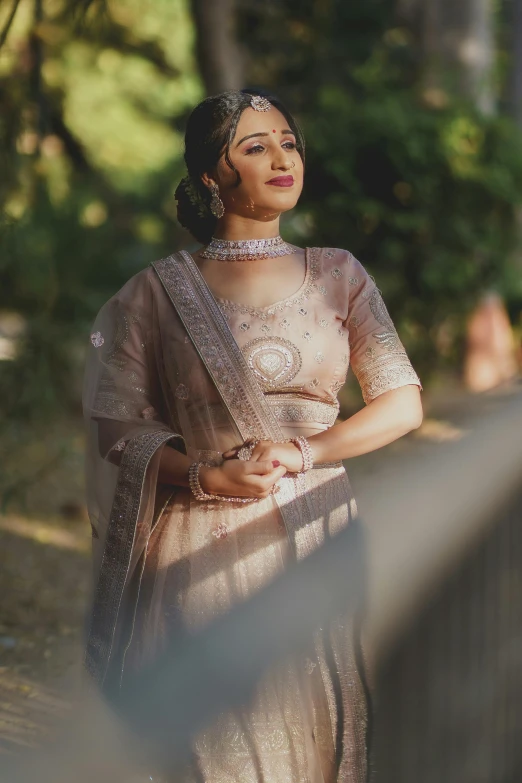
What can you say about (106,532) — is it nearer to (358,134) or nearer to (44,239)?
(44,239)

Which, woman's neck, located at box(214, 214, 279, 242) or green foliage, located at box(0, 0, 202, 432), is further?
green foliage, located at box(0, 0, 202, 432)

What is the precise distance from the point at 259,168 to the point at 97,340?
45 cm

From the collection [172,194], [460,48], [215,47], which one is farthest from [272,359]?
[460,48]

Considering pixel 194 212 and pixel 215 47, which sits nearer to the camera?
pixel 194 212

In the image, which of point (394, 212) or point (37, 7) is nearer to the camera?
point (37, 7)

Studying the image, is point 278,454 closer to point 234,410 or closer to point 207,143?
point 234,410

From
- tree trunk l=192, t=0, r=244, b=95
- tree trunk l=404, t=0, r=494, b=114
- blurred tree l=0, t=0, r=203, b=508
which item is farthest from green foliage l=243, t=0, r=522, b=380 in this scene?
blurred tree l=0, t=0, r=203, b=508

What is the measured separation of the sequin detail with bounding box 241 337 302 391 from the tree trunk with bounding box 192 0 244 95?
4998 mm

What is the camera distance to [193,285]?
1.98 m

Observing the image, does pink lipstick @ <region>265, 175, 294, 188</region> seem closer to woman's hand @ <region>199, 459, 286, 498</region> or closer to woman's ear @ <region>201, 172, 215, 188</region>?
woman's ear @ <region>201, 172, 215, 188</region>

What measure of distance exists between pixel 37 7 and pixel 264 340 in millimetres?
3362

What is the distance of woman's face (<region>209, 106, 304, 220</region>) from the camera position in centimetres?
195

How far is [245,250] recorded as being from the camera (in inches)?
78.5

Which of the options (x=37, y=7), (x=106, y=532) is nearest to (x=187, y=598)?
(x=106, y=532)
